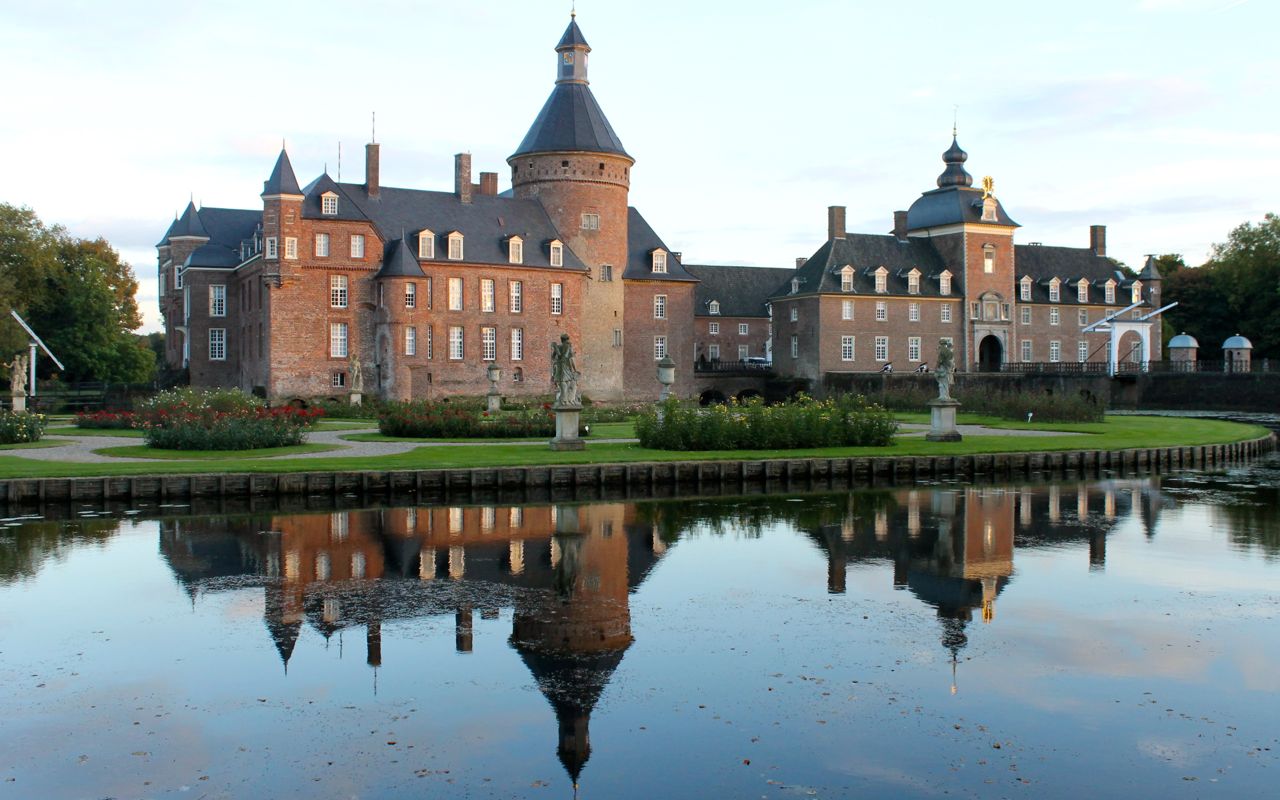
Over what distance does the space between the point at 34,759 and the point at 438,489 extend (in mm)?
14544

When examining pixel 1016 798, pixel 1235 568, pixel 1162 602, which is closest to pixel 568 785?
pixel 1016 798

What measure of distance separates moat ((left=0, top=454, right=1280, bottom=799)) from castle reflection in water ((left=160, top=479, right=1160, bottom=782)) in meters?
0.07

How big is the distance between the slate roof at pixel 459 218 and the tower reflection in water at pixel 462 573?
120 ft

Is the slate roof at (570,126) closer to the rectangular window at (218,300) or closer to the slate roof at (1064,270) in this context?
the rectangular window at (218,300)

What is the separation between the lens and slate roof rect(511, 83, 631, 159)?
58.8 metres

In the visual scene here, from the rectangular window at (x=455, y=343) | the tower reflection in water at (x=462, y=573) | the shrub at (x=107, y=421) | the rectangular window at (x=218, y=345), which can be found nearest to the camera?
the tower reflection in water at (x=462, y=573)

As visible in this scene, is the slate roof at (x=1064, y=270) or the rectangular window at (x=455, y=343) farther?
the slate roof at (x=1064, y=270)

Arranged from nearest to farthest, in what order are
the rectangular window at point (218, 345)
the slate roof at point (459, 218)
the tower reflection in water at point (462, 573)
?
the tower reflection in water at point (462, 573) → the slate roof at point (459, 218) → the rectangular window at point (218, 345)

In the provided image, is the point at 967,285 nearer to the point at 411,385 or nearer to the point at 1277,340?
the point at 1277,340

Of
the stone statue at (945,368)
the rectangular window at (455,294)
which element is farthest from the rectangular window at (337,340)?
the stone statue at (945,368)

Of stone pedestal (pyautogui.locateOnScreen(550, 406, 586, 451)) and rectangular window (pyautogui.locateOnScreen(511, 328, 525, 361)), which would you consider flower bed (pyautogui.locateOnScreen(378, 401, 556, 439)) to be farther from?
rectangular window (pyautogui.locateOnScreen(511, 328, 525, 361))

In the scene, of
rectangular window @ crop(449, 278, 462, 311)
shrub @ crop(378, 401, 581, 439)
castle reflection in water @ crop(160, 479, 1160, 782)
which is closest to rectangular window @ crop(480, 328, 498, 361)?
rectangular window @ crop(449, 278, 462, 311)

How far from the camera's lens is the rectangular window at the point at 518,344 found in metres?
57.5

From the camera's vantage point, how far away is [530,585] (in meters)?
13.8
